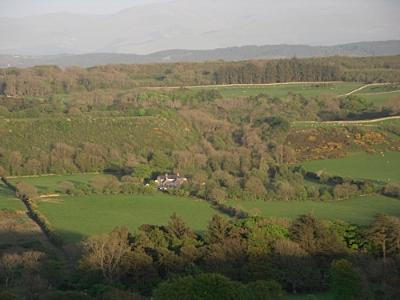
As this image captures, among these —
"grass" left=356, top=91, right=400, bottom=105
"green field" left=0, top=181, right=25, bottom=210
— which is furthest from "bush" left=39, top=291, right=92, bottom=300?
"grass" left=356, top=91, right=400, bottom=105

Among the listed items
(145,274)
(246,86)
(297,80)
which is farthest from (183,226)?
(297,80)

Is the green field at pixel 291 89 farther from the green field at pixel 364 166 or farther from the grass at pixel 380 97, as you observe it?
the green field at pixel 364 166

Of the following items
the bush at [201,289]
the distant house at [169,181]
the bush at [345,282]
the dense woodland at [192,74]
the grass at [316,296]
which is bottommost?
the distant house at [169,181]

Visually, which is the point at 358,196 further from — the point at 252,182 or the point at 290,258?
the point at 290,258

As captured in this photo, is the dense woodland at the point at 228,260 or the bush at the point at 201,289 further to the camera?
the dense woodland at the point at 228,260

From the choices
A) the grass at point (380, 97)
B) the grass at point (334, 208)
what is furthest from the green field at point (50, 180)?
the grass at point (380, 97)

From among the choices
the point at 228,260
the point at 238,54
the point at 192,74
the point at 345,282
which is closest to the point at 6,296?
the point at 228,260
